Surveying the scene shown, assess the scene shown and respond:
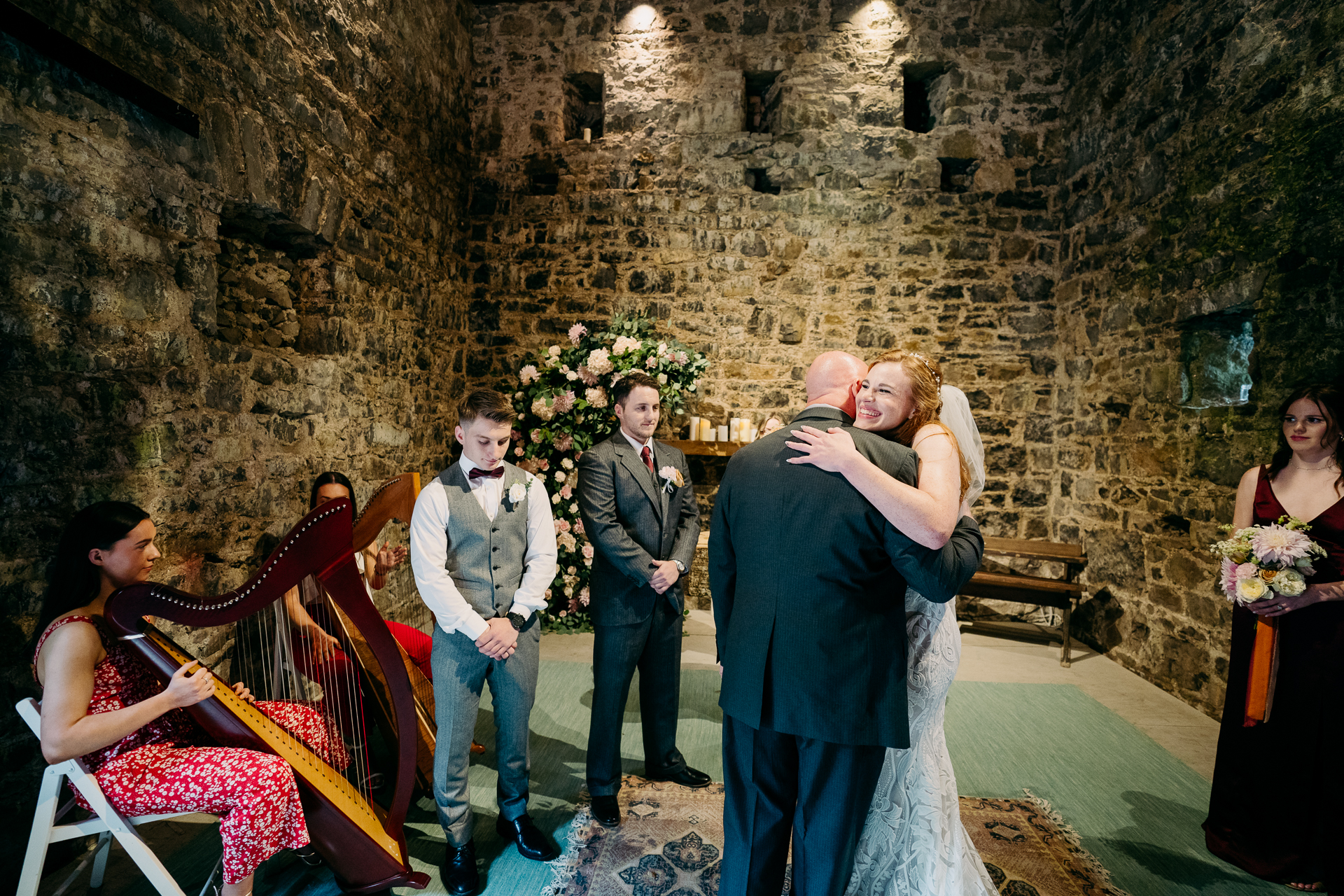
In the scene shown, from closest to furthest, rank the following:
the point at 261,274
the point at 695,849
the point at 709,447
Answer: the point at 695,849
the point at 261,274
the point at 709,447

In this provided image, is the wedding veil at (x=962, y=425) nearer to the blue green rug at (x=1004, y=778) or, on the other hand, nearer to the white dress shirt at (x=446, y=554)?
the white dress shirt at (x=446, y=554)

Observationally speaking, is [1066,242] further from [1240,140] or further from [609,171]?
[609,171]

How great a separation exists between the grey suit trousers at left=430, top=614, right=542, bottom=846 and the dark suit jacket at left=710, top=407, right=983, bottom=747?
91cm

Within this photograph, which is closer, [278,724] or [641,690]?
[278,724]

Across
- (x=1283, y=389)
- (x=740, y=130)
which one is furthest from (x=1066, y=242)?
(x=740, y=130)

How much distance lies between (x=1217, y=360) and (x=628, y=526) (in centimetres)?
379

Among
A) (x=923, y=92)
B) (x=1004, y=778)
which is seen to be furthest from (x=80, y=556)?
(x=923, y=92)

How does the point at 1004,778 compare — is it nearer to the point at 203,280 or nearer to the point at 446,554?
the point at 446,554

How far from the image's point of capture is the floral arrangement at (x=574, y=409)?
4730mm

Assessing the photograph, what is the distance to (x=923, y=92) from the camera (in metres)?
5.79

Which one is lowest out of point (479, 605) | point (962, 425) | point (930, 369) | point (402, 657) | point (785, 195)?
point (402, 657)

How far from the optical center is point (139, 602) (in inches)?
62.2

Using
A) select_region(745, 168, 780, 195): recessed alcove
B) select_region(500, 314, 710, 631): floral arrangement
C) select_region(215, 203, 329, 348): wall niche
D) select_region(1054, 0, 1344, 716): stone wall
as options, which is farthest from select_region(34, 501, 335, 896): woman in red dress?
select_region(745, 168, 780, 195): recessed alcove

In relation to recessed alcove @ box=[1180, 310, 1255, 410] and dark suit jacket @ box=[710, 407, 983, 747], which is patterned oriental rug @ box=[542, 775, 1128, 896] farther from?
recessed alcove @ box=[1180, 310, 1255, 410]
